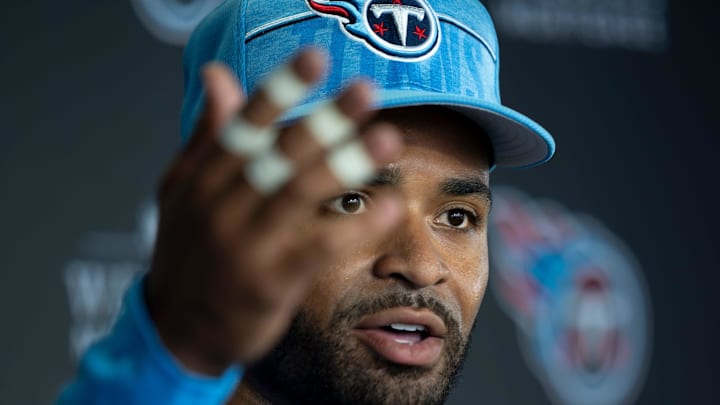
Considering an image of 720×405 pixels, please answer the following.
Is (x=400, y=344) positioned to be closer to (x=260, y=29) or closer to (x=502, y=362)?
(x=260, y=29)

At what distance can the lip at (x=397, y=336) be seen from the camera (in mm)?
862

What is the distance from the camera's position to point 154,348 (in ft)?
1.81

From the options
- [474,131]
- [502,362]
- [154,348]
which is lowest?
[502,362]

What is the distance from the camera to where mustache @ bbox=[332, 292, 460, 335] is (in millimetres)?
864

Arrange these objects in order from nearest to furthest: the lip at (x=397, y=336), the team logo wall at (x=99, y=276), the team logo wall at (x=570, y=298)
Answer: the lip at (x=397, y=336)
the team logo wall at (x=99, y=276)
the team logo wall at (x=570, y=298)

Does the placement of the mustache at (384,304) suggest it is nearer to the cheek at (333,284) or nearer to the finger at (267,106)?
the cheek at (333,284)

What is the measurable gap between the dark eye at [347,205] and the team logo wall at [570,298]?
3.93 feet

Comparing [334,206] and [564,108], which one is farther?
[564,108]

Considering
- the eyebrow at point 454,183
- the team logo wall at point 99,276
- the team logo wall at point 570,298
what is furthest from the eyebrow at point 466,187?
the team logo wall at point 570,298

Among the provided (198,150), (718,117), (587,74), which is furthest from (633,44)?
(198,150)

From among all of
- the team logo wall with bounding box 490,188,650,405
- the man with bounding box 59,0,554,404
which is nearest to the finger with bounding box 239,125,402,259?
the man with bounding box 59,0,554,404

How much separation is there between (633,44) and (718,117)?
30 centimetres

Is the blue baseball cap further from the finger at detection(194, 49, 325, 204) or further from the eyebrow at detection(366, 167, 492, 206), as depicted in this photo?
the finger at detection(194, 49, 325, 204)

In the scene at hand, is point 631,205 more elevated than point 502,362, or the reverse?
point 631,205
